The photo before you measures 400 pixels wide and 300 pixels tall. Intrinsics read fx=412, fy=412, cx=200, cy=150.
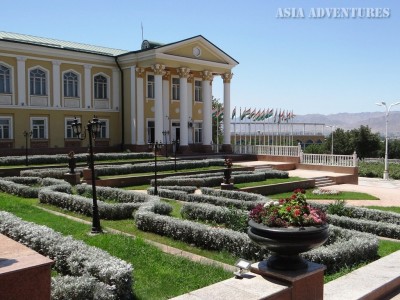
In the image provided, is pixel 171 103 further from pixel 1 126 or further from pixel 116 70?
pixel 1 126

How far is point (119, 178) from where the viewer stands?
18.7 metres

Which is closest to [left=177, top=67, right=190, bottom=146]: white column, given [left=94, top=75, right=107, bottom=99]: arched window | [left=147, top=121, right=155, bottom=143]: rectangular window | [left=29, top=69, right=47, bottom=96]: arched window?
[left=147, top=121, right=155, bottom=143]: rectangular window

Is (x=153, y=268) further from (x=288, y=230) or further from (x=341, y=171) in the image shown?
(x=341, y=171)

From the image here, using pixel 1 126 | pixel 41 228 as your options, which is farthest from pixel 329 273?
pixel 1 126

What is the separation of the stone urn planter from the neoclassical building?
24210mm

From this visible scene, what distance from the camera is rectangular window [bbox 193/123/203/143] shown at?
35.6 metres

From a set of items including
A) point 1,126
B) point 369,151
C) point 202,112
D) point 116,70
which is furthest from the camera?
point 369,151

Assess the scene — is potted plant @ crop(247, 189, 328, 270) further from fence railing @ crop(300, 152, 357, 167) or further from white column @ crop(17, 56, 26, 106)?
white column @ crop(17, 56, 26, 106)

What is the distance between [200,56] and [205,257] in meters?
26.5

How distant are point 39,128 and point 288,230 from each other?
27.3 m

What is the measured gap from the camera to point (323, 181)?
23234 millimetres

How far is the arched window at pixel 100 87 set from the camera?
3167 centimetres

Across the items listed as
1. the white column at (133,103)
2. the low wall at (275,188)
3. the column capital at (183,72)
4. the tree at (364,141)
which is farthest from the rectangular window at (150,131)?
the tree at (364,141)

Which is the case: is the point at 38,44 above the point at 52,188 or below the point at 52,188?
above
